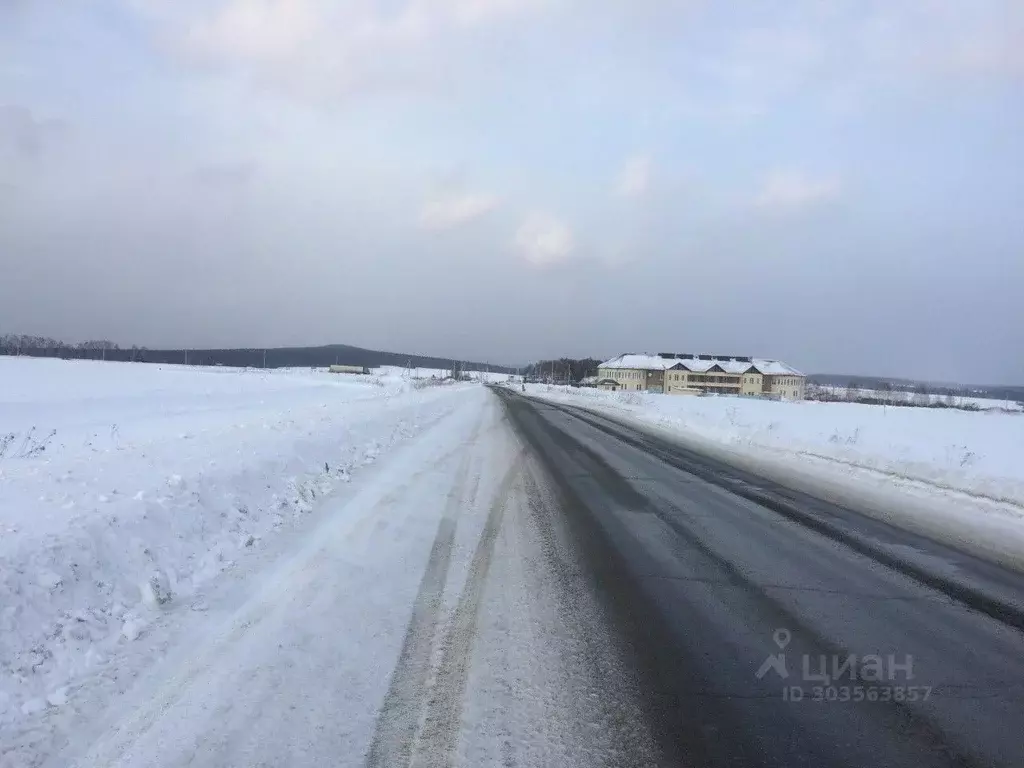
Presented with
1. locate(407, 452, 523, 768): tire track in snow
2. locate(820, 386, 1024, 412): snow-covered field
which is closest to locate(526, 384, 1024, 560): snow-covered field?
locate(407, 452, 523, 768): tire track in snow

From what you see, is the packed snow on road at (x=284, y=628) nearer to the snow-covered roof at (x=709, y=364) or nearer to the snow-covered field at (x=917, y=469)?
the snow-covered field at (x=917, y=469)

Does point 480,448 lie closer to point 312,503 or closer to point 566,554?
point 312,503

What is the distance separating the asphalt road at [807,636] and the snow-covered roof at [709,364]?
11726 cm

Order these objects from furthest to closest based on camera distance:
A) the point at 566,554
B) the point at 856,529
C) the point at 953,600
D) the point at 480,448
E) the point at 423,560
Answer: the point at 480,448 → the point at 856,529 → the point at 566,554 → the point at 423,560 → the point at 953,600

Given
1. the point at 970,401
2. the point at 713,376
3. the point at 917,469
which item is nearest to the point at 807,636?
the point at 917,469

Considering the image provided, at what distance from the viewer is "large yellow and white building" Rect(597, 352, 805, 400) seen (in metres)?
120

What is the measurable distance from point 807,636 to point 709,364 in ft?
408

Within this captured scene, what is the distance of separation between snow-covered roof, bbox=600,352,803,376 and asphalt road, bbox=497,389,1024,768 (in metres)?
117

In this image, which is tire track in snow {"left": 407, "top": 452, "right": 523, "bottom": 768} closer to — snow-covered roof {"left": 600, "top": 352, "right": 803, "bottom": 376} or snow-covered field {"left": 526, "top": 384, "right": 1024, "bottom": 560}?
snow-covered field {"left": 526, "top": 384, "right": 1024, "bottom": 560}

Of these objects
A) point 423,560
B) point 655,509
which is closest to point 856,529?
point 655,509

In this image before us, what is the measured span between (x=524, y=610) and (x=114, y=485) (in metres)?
5.51

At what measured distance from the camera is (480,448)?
1555 cm

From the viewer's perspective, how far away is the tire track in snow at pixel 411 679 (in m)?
3.08

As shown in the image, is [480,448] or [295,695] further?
[480,448]
